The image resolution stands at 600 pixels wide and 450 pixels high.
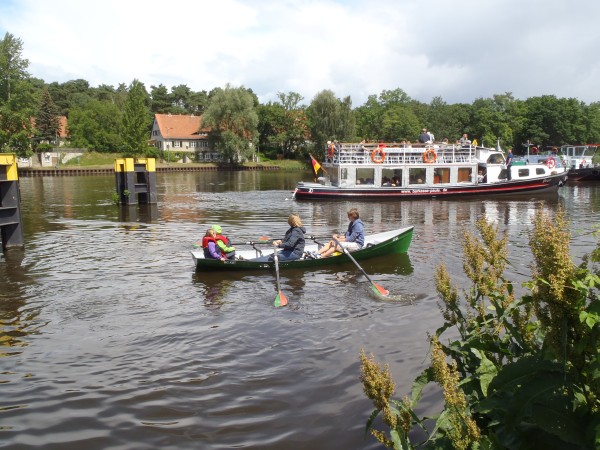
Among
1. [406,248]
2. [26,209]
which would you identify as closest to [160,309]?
[406,248]

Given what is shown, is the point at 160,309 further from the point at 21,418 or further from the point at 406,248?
the point at 406,248

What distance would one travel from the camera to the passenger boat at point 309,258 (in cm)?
1426

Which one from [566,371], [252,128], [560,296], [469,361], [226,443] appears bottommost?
[226,443]

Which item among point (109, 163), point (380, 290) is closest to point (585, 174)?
point (380, 290)

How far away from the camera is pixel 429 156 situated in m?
34.2

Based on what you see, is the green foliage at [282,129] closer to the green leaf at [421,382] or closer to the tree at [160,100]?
the tree at [160,100]

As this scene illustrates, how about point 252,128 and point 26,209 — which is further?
point 252,128

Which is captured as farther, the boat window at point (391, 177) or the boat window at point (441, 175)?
the boat window at point (391, 177)

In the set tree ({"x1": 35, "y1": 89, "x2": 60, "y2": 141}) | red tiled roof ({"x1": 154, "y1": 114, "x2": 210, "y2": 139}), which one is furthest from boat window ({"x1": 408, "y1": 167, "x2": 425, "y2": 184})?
tree ({"x1": 35, "y1": 89, "x2": 60, "y2": 141})

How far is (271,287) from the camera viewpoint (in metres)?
13.2

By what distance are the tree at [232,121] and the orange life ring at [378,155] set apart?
54.1 m

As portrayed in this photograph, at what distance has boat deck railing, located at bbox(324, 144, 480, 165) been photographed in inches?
1346

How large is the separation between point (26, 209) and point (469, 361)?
3171cm

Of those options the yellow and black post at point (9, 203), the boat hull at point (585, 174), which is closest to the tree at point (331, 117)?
the boat hull at point (585, 174)
